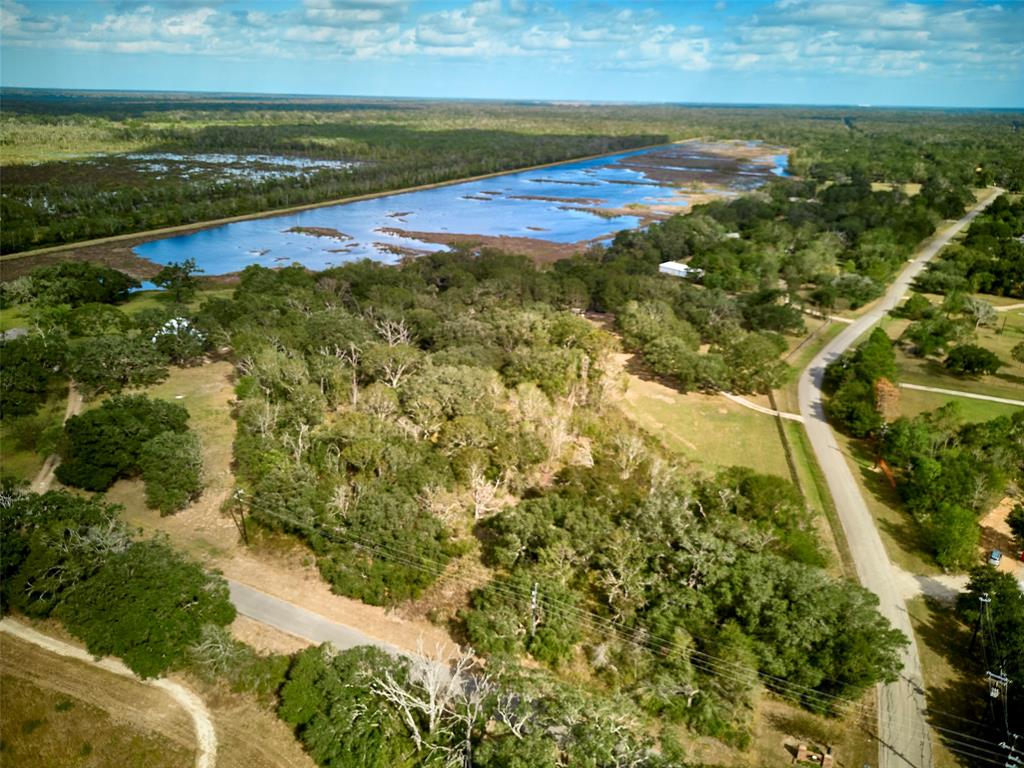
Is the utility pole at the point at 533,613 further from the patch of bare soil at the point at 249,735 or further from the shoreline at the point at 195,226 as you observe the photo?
the shoreline at the point at 195,226

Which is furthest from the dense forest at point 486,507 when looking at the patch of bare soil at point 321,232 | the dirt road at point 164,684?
the patch of bare soil at point 321,232

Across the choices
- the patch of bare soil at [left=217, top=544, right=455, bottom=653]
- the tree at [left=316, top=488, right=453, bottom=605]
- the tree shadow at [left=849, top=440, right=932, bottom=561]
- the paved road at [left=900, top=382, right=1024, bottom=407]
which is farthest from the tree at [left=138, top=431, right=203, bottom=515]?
the paved road at [left=900, top=382, right=1024, bottom=407]

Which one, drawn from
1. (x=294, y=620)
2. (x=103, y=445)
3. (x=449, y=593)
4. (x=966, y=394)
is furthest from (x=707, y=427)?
(x=103, y=445)

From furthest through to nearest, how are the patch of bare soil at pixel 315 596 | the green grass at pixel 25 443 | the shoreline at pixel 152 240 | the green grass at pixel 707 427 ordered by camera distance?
the shoreline at pixel 152 240, the green grass at pixel 707 427, the green grass at pixel 25 443, the patch of bare soil at pixel 315 596

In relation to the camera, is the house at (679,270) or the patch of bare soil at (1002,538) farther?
the house at (679,270)

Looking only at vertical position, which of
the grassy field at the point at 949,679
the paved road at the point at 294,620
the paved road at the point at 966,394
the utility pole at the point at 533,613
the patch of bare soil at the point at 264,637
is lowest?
the grassy field at the point at 949,679

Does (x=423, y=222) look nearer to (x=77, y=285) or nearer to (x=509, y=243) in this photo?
(x=509, y=243)

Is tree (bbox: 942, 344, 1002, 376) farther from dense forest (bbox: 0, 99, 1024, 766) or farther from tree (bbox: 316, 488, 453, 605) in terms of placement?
tree (bbox: 316, 488, 453, 605)
